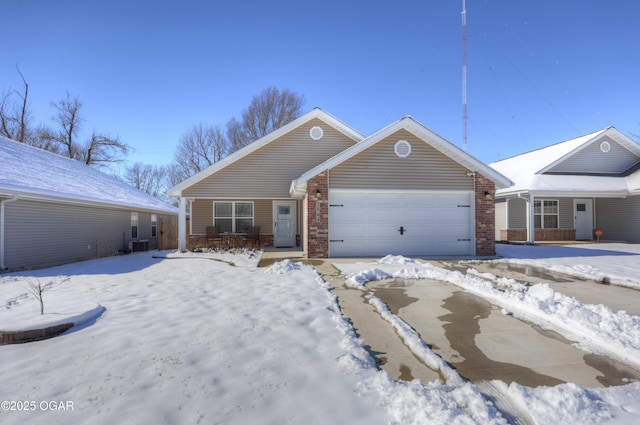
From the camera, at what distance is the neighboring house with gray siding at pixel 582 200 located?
52.5 ft

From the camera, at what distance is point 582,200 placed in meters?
17.1

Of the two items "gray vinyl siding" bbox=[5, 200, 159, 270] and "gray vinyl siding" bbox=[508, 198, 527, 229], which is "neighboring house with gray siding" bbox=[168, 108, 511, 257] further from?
"gray vinyl siding" bbox=[5, 200, 159, 270]

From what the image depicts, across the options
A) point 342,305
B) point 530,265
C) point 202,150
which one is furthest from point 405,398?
point 202,150

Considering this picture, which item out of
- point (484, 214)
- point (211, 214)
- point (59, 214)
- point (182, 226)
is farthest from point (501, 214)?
point (59, 214)

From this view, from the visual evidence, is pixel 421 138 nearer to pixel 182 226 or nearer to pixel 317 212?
pixel 317 212

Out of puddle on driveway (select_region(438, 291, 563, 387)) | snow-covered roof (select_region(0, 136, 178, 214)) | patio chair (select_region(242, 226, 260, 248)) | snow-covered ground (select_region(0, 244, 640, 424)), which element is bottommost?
puddle on driveway (select_region(438, 291, 563, 387))

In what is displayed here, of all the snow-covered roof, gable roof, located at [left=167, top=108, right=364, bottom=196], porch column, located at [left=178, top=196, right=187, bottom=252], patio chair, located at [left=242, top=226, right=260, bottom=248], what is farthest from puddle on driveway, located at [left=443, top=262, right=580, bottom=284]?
the snow-covered roof

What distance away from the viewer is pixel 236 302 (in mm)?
5070

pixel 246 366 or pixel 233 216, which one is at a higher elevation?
pixel 233 216

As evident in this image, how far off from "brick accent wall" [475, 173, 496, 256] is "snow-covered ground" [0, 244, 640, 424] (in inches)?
212

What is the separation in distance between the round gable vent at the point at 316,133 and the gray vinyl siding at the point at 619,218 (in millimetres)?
15782

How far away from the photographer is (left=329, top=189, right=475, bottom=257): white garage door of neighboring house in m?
10.5

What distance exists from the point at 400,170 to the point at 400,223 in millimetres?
1808

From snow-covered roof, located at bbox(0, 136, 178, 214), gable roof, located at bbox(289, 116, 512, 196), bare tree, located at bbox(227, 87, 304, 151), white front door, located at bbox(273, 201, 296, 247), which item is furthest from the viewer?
bare tree, located at bbox(227, 87, 304, 151)
